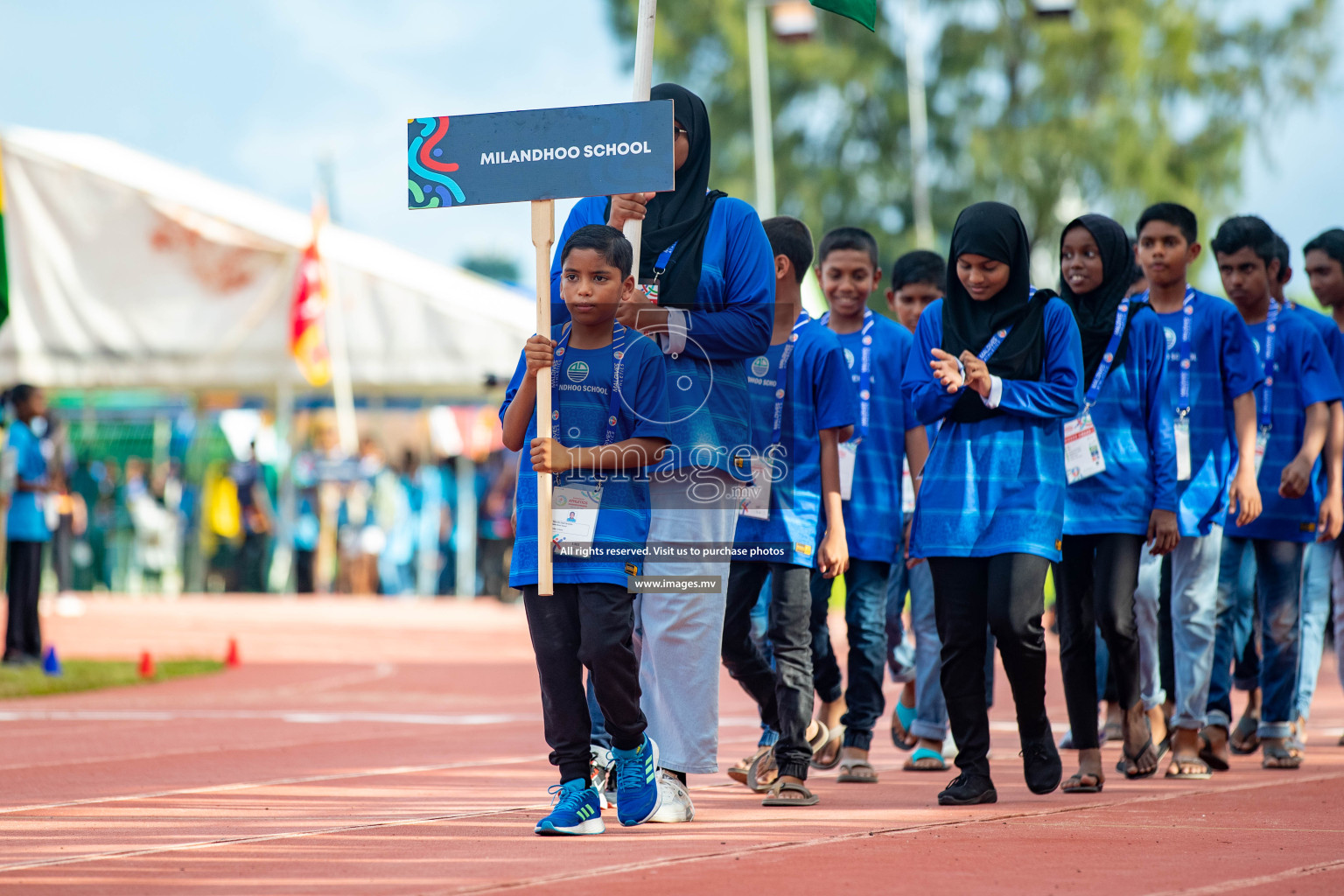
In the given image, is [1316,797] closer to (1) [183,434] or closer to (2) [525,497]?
(2) [525,497]

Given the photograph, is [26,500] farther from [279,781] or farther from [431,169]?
[431,169]

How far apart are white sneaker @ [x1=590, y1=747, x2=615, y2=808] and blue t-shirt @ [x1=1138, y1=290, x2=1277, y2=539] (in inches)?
114

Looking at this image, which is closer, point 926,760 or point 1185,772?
point 1185,772

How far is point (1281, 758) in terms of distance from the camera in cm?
734

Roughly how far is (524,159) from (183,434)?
21914 millimetres

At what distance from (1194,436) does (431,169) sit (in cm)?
369

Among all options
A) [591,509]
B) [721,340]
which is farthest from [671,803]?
[721,340]

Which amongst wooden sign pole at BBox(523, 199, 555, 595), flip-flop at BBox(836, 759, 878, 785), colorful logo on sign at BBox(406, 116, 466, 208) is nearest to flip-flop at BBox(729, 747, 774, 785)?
flip-flop at BBox(836, 759, 878, 785)

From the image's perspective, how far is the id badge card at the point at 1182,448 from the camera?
7.11 meters

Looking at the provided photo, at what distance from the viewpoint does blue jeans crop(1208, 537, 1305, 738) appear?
7.51 meters

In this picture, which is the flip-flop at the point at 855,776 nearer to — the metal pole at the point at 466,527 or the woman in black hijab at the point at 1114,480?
the woman in black hijab at the point at 1114,480

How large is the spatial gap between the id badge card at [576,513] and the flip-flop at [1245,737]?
4.25m

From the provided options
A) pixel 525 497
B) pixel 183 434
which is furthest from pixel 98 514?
pixel 525 497

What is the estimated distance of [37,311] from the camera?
25.8 metres
